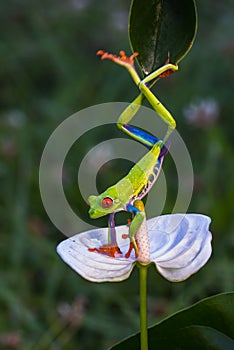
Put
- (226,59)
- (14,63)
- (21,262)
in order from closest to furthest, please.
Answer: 1. (21,262)
2. (226,59)
3. (14,63)

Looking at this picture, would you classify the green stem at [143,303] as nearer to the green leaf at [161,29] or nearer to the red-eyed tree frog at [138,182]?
the red-eyed tree frog at [138,182]

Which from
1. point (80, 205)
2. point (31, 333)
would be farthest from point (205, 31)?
point (31, 333)

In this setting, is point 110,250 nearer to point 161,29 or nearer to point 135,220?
point 135,220

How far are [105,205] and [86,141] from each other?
1319 millimetres

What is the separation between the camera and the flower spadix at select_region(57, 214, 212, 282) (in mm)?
437

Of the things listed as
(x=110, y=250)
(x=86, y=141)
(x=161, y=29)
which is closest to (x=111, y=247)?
(x=110, y=250)

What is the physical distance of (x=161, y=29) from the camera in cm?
46

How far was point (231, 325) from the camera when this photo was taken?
0.48 m

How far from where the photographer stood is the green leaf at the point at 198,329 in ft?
1.55

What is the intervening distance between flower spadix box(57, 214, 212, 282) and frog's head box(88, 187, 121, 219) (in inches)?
1.1

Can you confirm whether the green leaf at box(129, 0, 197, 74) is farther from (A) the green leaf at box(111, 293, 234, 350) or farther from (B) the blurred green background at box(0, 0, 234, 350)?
(B) the blurred green background at box(0, 0, 234, 350)

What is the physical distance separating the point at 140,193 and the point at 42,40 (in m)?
1.86

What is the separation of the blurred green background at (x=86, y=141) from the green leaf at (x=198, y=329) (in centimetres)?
51

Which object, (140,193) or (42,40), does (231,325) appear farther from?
(42,40)
